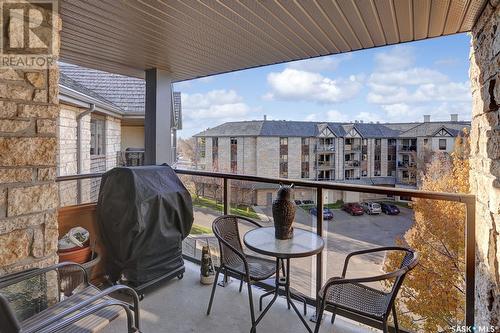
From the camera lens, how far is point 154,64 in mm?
4062

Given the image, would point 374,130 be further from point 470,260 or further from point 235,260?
point 235,260

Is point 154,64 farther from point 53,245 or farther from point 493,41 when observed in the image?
point 493,41

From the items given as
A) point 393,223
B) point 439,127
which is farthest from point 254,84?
point 393,223

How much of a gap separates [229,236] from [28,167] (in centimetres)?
169

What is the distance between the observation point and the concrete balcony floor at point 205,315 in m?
2.48

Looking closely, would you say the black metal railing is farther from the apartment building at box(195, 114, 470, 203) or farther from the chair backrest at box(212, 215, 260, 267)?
the apartment building at box(195, 114, 470, 203)

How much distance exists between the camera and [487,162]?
1.94 metres

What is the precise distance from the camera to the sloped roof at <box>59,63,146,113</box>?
8.06 m

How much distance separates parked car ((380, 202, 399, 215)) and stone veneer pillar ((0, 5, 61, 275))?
15.4 ft

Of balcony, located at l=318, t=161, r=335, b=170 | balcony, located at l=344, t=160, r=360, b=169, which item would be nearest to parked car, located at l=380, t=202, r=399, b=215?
balcony, located at l=344, t=160, r=360, b=169

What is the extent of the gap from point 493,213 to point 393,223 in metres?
3.91

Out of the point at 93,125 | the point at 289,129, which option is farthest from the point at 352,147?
the point at 93,125

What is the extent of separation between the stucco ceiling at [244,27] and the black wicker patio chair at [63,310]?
2044 millimetres

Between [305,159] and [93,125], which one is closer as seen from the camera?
[93,125]
